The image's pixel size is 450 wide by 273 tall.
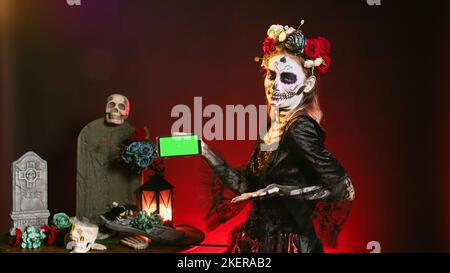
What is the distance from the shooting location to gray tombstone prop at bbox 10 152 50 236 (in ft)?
11.0

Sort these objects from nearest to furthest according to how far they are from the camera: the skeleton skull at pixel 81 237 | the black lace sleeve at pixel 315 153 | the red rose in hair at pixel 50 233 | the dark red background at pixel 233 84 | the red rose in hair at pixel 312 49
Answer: the skeleton skull at pixel 81 237, the red rose in hair at pixel 50 233, the black lace sleeve at pixel 315 153, the red rose in hair at pixel 312 49, the dark red background at pixel 233 84

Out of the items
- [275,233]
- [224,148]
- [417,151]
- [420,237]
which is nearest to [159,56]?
[224,148]

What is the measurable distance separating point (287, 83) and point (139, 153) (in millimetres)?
1022

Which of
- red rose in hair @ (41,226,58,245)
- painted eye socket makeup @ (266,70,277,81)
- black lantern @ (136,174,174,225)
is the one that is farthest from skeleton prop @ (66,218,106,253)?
painted eye socket makeup @ (266,70,277,81)

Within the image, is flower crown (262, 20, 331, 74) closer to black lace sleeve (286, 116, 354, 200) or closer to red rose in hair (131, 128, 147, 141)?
black lace sleeve (286, 116, 354, 200)

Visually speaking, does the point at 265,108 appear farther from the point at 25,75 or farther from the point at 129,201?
the point at 25,75

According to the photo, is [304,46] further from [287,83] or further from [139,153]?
[139,153]

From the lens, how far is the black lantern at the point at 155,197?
340 centimetres

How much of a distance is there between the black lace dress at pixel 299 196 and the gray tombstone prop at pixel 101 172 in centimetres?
62

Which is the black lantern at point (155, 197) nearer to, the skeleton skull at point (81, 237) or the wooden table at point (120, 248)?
the wooden table at point (120, 248)

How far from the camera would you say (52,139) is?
165 inches

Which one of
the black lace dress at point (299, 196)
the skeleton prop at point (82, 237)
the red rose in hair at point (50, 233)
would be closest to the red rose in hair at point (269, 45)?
the black lace dress at point (299, 196)

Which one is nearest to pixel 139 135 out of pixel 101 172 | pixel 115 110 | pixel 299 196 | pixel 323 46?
pixel 115 110

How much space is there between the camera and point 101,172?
11.4 ft
